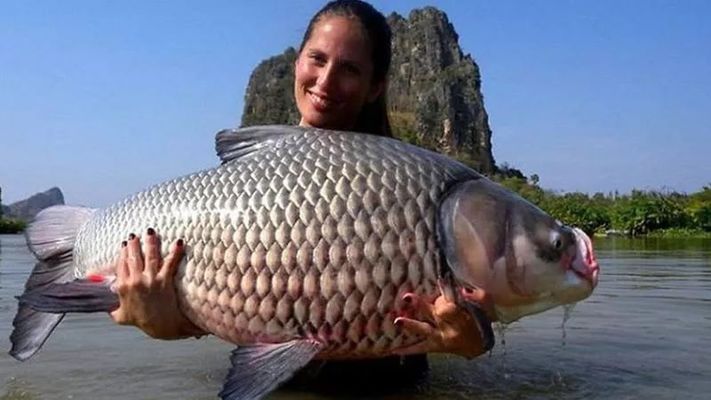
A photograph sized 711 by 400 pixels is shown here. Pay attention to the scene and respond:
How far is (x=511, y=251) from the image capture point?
2.63 metres

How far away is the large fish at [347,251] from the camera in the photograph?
2.61 metres

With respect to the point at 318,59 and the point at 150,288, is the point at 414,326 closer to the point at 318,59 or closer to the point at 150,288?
the point at 150,288

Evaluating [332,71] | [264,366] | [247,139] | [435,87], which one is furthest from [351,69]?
[435,87]

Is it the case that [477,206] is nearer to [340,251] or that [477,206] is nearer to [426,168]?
[426,168]

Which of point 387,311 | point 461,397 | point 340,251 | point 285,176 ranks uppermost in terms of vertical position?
point 285,176

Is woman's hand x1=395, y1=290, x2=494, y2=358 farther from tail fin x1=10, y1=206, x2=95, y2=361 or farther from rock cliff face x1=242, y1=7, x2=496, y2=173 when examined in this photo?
rock cliff face x1=242, y1=7, x2=496, y2=173

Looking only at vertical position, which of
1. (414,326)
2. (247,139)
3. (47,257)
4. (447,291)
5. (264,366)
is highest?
(247,139)


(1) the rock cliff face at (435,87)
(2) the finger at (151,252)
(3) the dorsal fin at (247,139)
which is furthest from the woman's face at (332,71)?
(1) the rock cliff face at (435,87)

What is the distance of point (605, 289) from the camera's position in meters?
9.43

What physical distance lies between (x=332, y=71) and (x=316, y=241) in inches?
55.7

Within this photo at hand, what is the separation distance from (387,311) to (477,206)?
41cm

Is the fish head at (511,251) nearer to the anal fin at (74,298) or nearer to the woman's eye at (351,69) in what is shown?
the anal fin at (74,298)

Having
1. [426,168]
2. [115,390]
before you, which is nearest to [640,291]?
[115,390]

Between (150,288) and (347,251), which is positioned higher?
(347,251)
